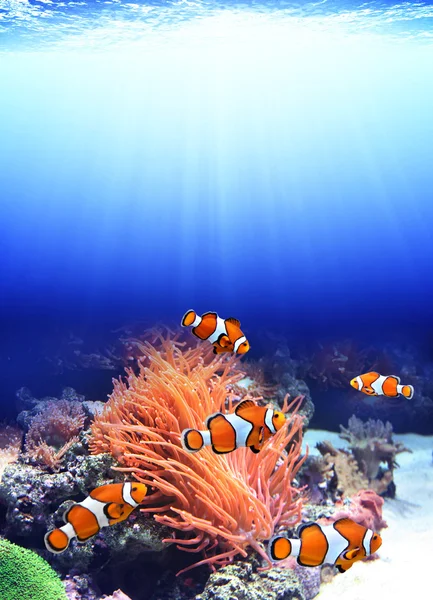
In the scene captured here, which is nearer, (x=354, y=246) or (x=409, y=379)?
(x=409, y=379)

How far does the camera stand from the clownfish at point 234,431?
1735mm

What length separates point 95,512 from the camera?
1.79 meters

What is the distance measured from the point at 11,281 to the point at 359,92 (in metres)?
17.5

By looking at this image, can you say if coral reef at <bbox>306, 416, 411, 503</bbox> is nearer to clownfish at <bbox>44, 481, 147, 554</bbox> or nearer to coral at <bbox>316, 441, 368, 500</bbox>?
coral at <bbox>316, 441, 368, 500</bbox>

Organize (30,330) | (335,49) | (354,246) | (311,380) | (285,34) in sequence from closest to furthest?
(311,380) → (30,330) → (285,34) → (335,49) → (354,246)

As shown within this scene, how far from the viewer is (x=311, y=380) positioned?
6656mm

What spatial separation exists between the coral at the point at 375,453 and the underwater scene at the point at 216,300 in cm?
3

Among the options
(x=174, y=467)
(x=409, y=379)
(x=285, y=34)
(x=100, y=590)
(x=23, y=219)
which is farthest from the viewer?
(x=23, y=219)

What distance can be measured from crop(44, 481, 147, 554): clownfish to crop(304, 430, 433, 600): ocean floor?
2.02 meters

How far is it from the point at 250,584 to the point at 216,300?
15.3 metres

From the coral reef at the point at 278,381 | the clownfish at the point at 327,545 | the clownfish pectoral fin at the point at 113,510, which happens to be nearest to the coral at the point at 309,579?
the clownfish at the point at 327,545

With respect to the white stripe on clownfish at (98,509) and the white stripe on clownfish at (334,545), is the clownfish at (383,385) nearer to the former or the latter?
the white stripe on clownfish at (334,545)

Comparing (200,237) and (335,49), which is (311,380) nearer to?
(335,49)

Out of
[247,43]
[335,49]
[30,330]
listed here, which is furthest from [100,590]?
[335,49]
